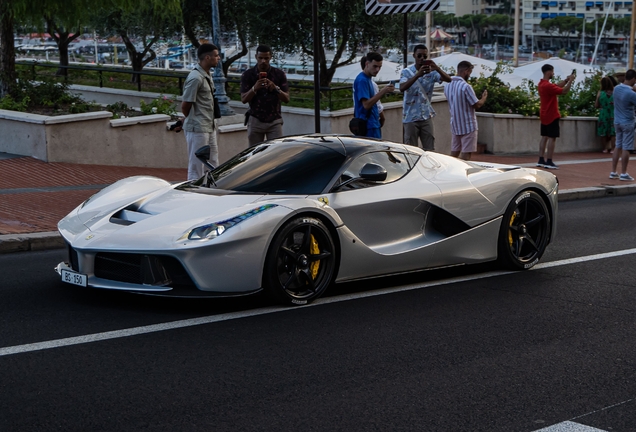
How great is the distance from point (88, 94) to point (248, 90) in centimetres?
1415

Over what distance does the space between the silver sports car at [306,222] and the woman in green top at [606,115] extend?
12.8 m

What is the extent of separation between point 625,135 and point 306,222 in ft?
33.3

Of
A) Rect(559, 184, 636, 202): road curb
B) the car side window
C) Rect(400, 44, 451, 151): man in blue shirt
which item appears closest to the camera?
the car side window

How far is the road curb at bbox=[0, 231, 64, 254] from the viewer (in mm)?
8984

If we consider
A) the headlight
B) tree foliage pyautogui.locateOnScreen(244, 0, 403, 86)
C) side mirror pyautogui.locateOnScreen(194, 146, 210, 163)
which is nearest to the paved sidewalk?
side mirror pyautogui.locateOnScreen(194, 146, 210, 163)

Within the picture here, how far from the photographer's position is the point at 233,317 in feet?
21.2

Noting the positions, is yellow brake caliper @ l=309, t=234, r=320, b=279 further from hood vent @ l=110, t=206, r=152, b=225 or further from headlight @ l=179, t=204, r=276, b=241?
hood vent @ l=110, t=206, r=152, b=225

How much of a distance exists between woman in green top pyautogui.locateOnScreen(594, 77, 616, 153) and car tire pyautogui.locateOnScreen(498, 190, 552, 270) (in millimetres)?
12898

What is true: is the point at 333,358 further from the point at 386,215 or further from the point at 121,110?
the point at 121,110

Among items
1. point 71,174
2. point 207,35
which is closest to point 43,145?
point 71,174

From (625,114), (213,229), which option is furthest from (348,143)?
(625,114)

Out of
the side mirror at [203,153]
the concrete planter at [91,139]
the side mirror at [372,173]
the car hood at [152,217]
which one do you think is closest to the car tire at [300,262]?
the car hood at [152,217]

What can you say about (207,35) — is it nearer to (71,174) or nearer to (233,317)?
(71,174)

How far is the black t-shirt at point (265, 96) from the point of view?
1188cm
